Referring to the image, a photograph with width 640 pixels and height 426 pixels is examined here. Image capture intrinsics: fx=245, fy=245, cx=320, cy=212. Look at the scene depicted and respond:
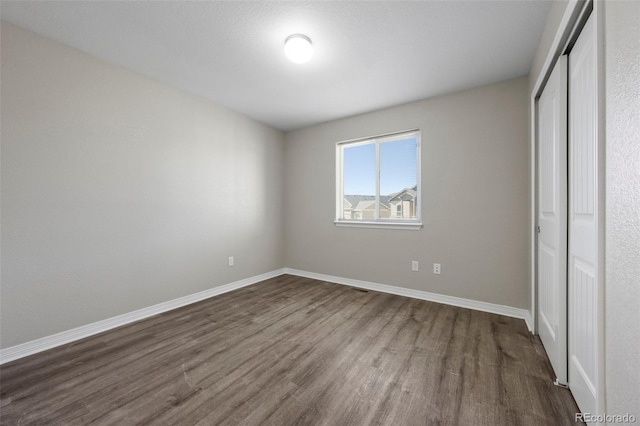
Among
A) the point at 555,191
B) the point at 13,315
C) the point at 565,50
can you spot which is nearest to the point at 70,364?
the point at 13,315

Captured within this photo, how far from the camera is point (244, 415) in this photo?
1.34 m

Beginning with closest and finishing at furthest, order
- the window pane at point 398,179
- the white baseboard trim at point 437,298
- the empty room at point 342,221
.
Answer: the empty room at point 342,221, the white baseboard trim at point 437,298, the window pane at point 398,179

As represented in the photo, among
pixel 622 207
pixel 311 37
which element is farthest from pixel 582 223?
pixel 311 37

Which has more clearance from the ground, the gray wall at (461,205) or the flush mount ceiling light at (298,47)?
the flush mount ceiling light at (298,47)

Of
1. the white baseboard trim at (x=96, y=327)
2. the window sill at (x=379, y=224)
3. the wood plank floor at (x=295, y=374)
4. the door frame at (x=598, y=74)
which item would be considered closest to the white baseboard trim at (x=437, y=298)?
the wood plank floor at (x=295, y=374)

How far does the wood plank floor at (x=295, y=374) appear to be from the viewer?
1.35 meters

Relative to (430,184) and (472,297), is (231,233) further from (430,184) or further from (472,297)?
(472,297)

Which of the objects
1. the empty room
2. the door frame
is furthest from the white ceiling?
the door frame

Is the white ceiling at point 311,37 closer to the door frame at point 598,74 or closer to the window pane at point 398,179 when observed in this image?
the door frame at point 598,74

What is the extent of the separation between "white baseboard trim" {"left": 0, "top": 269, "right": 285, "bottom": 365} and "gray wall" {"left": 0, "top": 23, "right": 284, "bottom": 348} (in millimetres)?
57

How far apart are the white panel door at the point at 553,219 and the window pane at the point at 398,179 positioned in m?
1.33

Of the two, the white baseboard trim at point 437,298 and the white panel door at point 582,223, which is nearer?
the white panel door at point 582,223

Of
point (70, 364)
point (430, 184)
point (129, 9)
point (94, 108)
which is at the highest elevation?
point (129, 9)

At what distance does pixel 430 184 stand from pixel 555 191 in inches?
57.3
